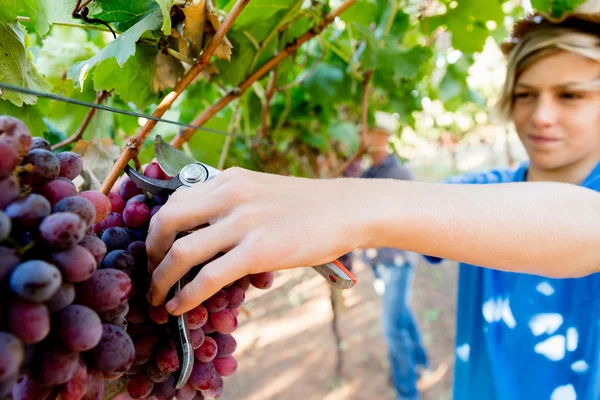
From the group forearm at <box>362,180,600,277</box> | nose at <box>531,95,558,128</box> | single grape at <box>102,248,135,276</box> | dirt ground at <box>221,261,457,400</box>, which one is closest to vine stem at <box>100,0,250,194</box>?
single grape at <box>102,248,135,276</box>

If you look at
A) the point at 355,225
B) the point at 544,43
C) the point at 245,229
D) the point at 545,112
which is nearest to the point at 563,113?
the point at 545,112

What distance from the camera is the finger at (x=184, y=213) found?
42cm

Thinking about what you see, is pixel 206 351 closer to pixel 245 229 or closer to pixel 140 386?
pixel 140 386

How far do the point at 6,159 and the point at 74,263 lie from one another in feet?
0.33

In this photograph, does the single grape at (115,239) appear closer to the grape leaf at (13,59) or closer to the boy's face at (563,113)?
the grape leaf at (13,59)

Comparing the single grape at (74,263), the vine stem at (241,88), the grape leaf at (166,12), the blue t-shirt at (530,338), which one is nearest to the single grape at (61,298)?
the single grape at (74,263)

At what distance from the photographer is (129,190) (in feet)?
1.93

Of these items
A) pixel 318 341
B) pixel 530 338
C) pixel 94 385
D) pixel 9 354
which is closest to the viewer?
pixel 9 354

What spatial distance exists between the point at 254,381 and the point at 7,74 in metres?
2.65

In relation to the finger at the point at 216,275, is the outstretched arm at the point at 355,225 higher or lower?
higher

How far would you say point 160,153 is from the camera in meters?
0.56

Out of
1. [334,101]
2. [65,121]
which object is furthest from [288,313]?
[65,121]

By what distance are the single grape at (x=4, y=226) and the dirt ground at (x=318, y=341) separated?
105 inches

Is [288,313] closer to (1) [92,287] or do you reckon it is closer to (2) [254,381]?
(2) [254,381]
